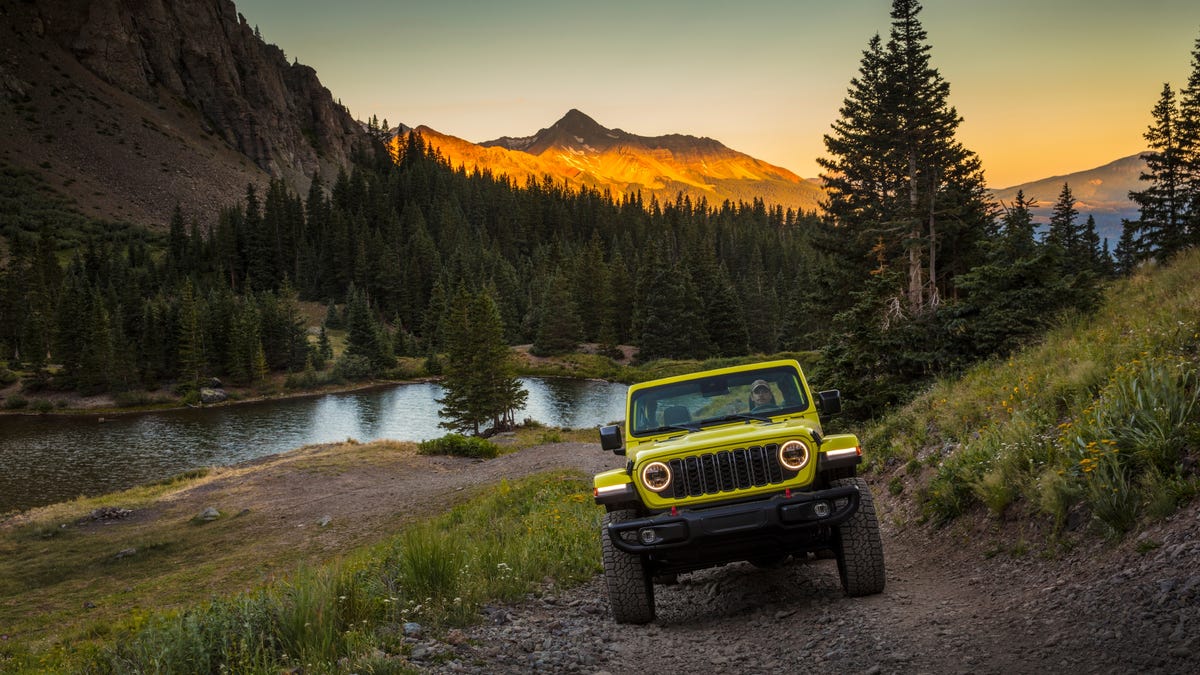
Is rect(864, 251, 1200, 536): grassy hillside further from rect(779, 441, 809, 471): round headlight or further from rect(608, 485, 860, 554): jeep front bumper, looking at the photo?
rect(779, 441, 809, 471): round headlight

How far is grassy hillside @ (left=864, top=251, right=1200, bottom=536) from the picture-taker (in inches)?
240

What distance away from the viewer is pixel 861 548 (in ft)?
20.3

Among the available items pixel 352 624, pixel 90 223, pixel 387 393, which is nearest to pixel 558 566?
pixel 352 624

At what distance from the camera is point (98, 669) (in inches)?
234

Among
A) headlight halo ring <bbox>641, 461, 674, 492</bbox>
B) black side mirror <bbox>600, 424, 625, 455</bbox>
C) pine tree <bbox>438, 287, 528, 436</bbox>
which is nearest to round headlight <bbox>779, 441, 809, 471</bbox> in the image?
headlight halo ring <bbox>641, 461, 674, 492</bbox>

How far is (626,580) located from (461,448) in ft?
94.6

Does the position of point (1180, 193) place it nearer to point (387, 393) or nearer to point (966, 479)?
point (966, 479)

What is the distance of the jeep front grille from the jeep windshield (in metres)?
1.39

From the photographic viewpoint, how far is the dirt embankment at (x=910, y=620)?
175 inches

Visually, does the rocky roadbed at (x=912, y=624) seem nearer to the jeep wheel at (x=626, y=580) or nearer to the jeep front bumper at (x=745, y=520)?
the jeep wheel at (x=626, y=580)

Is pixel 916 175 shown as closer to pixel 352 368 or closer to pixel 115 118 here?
pixel 352 368

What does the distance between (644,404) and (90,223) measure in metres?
168

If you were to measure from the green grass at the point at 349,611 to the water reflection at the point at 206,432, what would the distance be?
36.2 meters

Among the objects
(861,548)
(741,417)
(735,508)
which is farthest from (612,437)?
(861,548)
